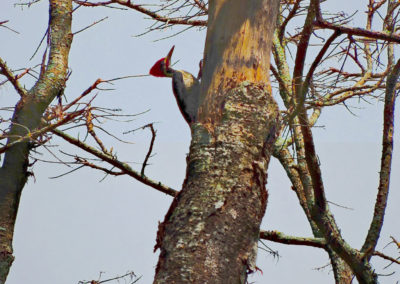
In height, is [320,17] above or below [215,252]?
above

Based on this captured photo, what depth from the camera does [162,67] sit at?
191 inches

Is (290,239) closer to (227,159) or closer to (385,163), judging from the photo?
(385,163)

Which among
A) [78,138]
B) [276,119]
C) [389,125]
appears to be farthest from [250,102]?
[78,138]

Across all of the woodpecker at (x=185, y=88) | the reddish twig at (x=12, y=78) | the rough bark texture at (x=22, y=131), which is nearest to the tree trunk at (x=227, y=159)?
the woodpecker at (x=185, y=88)

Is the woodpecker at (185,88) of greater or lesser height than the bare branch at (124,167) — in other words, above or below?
above

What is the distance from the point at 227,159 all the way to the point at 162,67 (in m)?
2.75

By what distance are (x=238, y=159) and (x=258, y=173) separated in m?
0.11

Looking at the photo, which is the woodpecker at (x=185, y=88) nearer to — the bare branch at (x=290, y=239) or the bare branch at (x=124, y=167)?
the bare branch at (x=124, y=167)

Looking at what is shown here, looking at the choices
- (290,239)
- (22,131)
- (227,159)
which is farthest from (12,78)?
(290,239)

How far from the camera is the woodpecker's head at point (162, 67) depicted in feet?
15.7

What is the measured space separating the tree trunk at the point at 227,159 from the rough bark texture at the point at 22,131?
3.15 feet

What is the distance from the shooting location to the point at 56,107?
271 cm

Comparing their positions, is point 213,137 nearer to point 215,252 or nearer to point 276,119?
point 276,119

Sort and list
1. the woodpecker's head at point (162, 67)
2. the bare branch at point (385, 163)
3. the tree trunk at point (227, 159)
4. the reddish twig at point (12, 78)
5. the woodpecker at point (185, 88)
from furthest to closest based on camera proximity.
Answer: the woodpecker's head at point (162, 67) → the reddish twig at point (12, 78) → the woodpecker at point (185, 88) → the bare branch at point (385, 163) → the tree trunk at point (227, 159)
